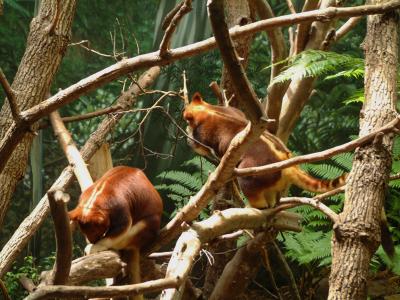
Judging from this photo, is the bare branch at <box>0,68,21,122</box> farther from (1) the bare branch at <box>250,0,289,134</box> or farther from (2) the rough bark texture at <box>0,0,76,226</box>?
(1) the bare branch at <box>250,0,289,134</box>

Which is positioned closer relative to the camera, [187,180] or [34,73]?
[34,73]

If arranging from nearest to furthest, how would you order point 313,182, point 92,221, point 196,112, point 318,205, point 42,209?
point 318,205 < point 92,221 < point 313,182 < point 42,209 < point 196,112

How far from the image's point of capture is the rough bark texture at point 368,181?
101 inches

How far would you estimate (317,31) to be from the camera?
412 cm

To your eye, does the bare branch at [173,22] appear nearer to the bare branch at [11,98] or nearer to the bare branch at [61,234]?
the bare branch at [11,98]

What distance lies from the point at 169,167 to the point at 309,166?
2440 millimetres

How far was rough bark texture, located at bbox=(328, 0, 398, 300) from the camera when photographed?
2.57 meters

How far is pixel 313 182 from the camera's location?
361 centimetres

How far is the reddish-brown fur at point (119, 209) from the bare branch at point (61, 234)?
1.03 m

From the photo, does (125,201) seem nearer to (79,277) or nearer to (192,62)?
(79,277)

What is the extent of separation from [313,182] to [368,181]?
96cm

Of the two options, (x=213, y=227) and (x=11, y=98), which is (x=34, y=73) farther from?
(x=213, y=227)

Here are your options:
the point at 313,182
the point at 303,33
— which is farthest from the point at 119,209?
the point at 303,33

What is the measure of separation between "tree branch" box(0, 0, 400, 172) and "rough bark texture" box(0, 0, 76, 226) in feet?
3.71
